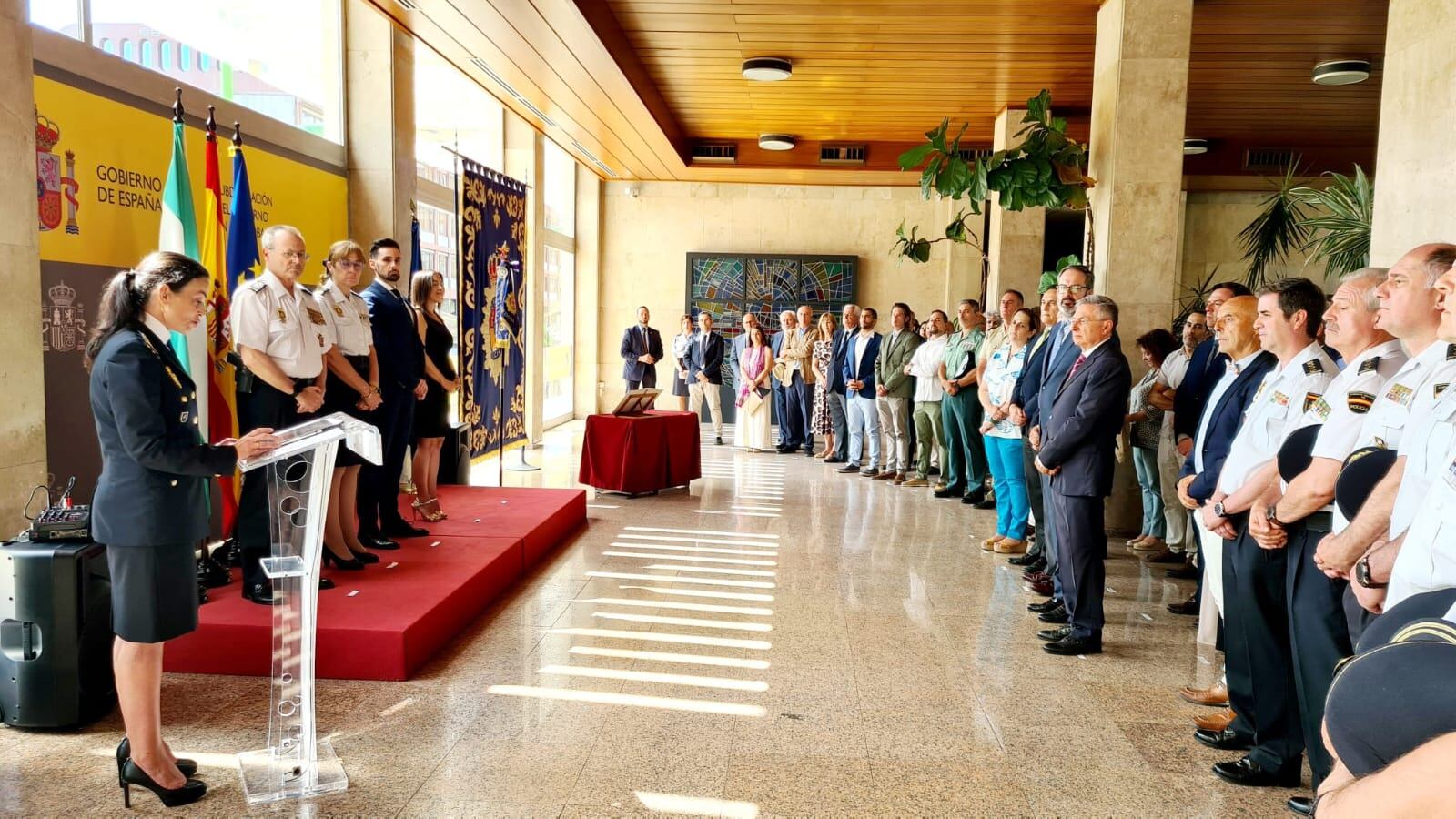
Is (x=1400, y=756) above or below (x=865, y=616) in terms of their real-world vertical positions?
above

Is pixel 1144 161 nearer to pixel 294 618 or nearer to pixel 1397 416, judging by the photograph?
pixel 1397 416

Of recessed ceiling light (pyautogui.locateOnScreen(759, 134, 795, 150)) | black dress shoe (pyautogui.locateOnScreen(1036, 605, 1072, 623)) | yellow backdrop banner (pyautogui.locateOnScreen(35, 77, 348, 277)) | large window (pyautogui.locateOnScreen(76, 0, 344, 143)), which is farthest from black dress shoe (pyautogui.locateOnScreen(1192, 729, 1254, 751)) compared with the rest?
recessed ceiling light (pyautogui.locateOnScreen(759, 134, 795, 150))

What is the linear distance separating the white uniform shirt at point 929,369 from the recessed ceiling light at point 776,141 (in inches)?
178

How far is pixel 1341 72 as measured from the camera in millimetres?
8164

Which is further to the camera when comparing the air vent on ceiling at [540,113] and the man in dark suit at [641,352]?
the man in dark suit at [641,352]

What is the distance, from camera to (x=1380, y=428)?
229 centimetres

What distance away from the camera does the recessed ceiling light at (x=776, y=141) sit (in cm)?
1198

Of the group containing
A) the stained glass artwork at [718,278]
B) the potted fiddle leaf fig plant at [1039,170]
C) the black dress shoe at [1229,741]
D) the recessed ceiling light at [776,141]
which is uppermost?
the recessed ceiling light at [776,141]

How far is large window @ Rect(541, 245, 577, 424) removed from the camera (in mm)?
12914

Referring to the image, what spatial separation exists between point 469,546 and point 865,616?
210cm

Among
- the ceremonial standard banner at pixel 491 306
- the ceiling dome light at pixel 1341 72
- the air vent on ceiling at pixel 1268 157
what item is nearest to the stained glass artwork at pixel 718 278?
the ceremonial standard banner at pixel 491 306

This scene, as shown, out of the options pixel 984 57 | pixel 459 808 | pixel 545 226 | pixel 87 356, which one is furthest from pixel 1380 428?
pixel 545 226

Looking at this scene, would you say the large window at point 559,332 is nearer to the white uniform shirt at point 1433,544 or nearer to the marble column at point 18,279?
the marble column at point 18,279

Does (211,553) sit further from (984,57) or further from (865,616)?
(984,57)
